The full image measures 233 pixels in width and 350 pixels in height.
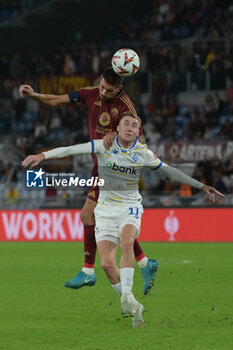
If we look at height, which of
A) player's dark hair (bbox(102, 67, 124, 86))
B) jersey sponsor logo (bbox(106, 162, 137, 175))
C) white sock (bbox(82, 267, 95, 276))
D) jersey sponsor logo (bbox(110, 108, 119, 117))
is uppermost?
player's dark hair (bbox(102, 67, 124, 86))

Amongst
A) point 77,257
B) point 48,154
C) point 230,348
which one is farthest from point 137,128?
point 77,257

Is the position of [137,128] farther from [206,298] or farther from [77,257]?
[77,257]

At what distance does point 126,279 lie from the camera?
26.5 ft

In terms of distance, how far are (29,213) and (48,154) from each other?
1512 cm

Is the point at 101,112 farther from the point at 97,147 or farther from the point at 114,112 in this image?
the point at 97,147

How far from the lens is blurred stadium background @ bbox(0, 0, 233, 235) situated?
75.7 feet

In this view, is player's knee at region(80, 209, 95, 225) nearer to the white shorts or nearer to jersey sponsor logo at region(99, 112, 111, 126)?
jersey sponsor logo at region(99, 112, 111, 126)

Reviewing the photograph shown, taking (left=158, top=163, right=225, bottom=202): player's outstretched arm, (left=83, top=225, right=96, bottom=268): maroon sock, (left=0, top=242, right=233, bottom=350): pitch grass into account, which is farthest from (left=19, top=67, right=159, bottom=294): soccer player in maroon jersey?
(left=158, top=163, right=225, bottom=202): player's outstretched arm

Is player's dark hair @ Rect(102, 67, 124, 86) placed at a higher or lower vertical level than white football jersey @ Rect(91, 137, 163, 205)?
higher

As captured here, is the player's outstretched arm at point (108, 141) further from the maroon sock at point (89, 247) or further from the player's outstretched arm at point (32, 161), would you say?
the maroon sock at point (89, 247)

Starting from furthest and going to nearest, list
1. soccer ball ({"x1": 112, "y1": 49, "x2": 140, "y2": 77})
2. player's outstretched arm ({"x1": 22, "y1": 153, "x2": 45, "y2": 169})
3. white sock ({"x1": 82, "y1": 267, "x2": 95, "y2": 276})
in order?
white sock ({"x1": 82, "y1": 267, "x2": 95, "y2": 276}), soccer ball ({"x1": 112, "y1": 49, "x2": 140, "y2": 77}), player's outstretched arm ({"x1": 22, "y1": 153, "x2": 45, "y2": 169})

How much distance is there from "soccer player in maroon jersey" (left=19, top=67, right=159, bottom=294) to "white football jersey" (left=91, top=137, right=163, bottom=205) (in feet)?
2.76

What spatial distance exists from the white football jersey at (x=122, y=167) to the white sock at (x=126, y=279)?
0.67 metres

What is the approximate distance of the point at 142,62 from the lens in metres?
28.8
